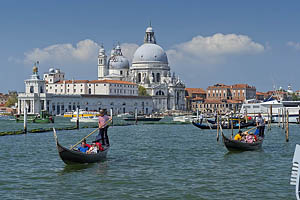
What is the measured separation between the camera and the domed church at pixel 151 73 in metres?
127

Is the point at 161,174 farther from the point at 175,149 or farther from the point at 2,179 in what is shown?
the point at 175,149

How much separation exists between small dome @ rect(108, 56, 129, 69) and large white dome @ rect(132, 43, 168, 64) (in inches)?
96.6

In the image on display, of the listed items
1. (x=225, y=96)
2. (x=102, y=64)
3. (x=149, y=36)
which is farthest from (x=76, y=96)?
(x=225, y=96)

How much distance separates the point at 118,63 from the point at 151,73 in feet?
26.8

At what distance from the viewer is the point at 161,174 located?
653 inches

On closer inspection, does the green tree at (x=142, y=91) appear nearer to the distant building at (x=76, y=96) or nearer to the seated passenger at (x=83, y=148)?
the distant building at (x=76, y=96)

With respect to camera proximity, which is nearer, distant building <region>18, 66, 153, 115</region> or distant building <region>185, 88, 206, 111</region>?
distant building <region>18, 66, 153, 115</region>

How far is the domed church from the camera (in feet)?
416

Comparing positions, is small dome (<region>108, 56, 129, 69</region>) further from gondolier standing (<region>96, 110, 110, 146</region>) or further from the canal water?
gondolier standing (<region>96, 110, 110, 146</region>)

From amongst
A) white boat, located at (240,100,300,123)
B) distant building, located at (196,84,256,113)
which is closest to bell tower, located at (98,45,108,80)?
distant building, located at (196,84,256,113)

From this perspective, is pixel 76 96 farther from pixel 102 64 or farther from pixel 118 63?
pixel 118 63

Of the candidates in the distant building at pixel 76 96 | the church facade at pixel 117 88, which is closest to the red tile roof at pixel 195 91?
the church facade at pixel 117 88

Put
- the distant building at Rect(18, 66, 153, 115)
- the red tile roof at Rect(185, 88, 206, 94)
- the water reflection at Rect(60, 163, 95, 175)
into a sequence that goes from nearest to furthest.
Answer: the water reflection at Rect(60, 163, 95, 175) → the distant building at Rect(18, 66, 153, 115) → the red tile roof at Rect(185, 88, 206, 94)

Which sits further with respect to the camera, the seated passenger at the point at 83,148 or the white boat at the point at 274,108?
the white boat at the point at 274,108
